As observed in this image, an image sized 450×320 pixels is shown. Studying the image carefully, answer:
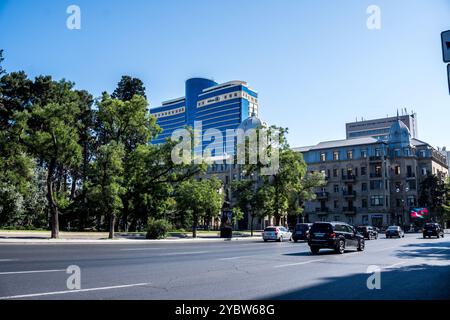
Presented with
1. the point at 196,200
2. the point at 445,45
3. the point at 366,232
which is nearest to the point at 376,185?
the point at 366,232

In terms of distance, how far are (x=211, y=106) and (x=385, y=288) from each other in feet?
515

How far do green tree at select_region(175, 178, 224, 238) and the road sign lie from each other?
33595mm

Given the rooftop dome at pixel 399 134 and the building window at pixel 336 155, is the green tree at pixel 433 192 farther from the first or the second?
the building window at pixel 336 155

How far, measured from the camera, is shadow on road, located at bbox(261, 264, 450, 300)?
8.30 meters

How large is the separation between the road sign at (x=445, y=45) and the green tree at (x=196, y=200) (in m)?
33.6

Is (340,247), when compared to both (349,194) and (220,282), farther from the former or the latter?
(349,194)

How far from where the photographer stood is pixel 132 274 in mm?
11414

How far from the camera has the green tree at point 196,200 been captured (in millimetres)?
40469

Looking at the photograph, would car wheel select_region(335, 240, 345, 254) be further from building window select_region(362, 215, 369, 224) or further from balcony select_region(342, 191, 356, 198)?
balcony select_region(342, 191, 356, 198)

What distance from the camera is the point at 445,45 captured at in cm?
806

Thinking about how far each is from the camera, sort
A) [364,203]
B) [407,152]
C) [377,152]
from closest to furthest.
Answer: [377,152] < [364,203] < [407,152]
